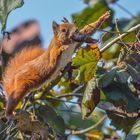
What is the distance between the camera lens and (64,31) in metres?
1.46

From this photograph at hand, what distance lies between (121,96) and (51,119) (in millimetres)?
198

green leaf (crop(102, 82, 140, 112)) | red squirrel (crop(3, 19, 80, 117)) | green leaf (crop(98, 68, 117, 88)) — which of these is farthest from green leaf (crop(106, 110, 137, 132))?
red squirrel (crop(3, 19, 80, 117))

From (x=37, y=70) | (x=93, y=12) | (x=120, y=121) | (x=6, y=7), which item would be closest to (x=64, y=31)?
(x=37, y=70)

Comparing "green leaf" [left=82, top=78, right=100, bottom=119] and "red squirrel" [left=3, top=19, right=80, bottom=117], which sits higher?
"red squirrel" [left=3, top=19, right=80, bottom=117]

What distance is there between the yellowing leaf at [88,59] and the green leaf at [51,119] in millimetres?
132

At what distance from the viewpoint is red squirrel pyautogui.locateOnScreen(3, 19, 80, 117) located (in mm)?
1430

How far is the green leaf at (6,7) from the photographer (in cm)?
157

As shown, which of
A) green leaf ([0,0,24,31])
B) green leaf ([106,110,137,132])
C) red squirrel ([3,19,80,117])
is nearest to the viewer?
red squirrel ([3,19,80,117])

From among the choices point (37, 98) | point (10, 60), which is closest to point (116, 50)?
point (37, 98)

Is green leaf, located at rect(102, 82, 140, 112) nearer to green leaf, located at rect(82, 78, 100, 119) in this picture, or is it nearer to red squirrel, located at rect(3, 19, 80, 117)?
green leaf, located at rect(82, 78, 100, 119)

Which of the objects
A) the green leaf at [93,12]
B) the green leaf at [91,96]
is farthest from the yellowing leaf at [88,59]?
the green leaf at [93,12]

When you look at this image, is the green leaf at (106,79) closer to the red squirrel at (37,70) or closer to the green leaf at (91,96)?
the green leaf at (91,96)

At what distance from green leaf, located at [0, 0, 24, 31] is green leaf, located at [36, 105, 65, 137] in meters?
0.25

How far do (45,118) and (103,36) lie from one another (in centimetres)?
26
